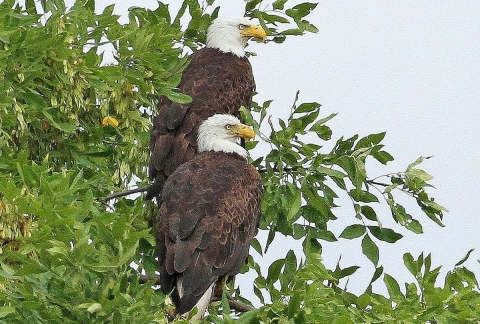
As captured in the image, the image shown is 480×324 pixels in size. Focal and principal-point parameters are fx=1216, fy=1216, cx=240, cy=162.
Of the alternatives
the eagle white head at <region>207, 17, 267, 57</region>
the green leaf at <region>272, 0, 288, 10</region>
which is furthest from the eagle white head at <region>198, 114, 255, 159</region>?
the eagle white head at <region>207, 17, 267, 57</region>

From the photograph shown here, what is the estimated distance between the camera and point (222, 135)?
25.1 ft

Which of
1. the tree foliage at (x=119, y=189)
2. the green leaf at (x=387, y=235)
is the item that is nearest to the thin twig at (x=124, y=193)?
the tree foliage at (x=119, y=189)

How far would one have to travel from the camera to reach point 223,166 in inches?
281

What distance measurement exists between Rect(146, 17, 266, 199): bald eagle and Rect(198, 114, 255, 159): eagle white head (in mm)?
71

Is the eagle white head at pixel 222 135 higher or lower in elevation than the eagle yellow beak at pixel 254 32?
lower

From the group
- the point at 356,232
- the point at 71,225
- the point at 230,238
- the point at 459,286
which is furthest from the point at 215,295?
the point at 71,225

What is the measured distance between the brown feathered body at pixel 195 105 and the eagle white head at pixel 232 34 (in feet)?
0.28

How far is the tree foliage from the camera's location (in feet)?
16.0

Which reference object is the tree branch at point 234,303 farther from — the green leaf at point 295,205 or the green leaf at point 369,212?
the green leaf at point 369,212

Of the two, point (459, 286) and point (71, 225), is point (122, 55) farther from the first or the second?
point (459, 286)

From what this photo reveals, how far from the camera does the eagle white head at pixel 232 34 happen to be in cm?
859

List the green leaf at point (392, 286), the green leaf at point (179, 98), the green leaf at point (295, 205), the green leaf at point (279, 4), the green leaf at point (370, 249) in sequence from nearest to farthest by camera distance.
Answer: the green leaf at point (392, 286)
the green leaf at point (295, 205)
the green leaf at point (179, 98)
the green leaf at point (370, 249)
the green leaf at point (279, 4)

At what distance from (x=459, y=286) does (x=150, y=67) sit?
2.04 m

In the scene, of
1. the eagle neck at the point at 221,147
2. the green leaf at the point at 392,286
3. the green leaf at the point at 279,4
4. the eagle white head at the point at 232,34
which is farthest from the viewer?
the eagle white head at the point at 232,34
